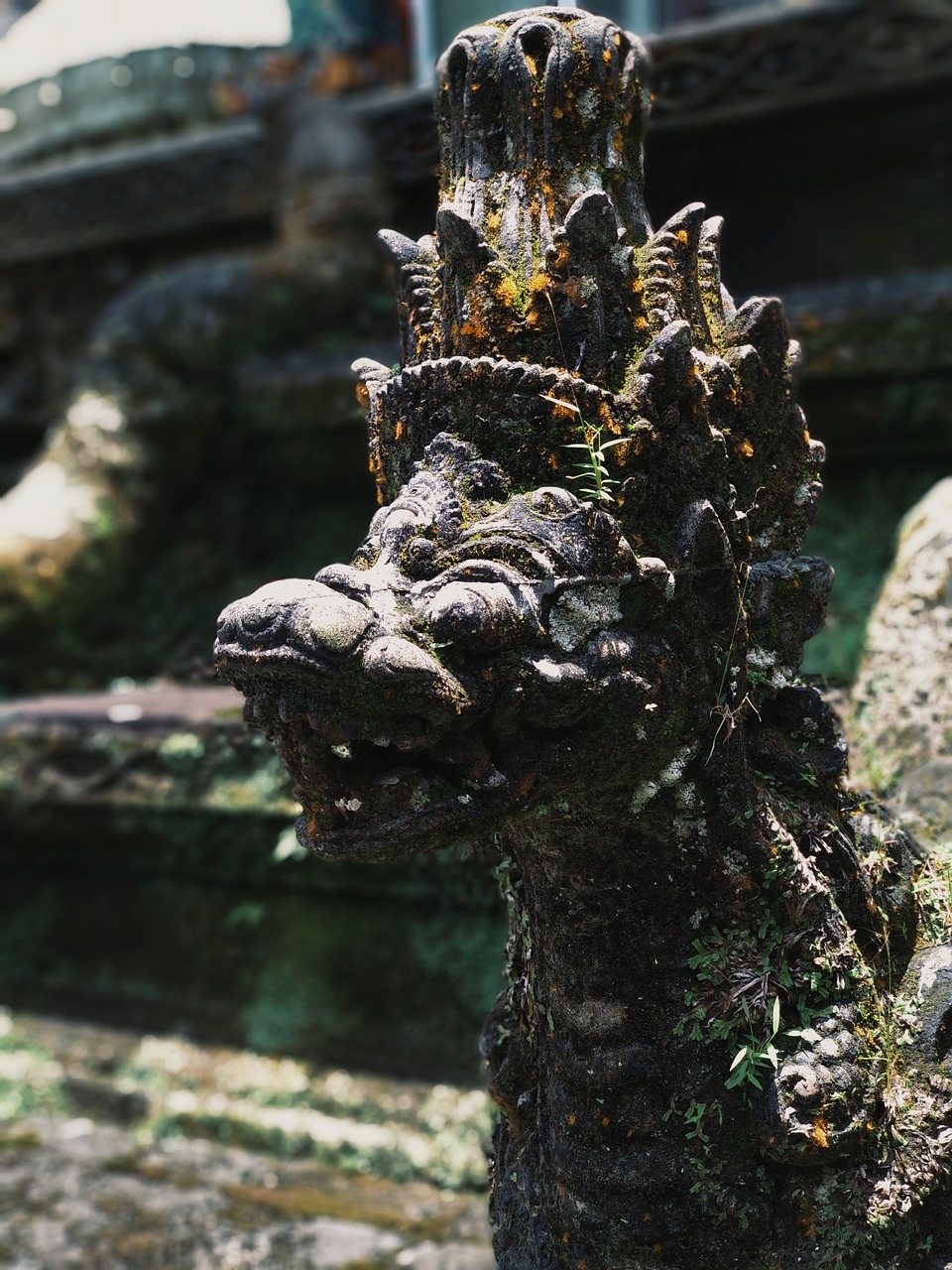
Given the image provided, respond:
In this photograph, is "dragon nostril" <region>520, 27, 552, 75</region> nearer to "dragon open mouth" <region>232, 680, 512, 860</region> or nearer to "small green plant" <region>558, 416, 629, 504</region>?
"small green plant" <region>558, 416, 629, 504</region>

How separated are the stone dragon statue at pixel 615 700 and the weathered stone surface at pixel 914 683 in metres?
0.63

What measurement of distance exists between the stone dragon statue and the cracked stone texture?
3.02 ft

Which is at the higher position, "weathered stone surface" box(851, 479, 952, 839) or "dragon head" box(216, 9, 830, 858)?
"dragon head" box(216, 9, 830, 858)

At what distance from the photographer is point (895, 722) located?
2.38 m

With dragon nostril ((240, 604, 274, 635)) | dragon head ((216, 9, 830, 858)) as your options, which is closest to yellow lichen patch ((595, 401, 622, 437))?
dragon head ((216, 9, 830, 858))

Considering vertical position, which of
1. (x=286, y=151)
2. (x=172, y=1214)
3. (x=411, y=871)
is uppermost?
(x=286, y=151)

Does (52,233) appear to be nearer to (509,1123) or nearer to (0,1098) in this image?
(0,1098)

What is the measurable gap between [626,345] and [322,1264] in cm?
171

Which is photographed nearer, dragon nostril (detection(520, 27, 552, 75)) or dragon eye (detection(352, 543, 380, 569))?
dragon eye (detection(352, 543, 380, 569))

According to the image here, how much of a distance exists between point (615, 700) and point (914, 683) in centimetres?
121

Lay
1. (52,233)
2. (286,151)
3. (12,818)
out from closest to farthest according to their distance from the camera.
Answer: (12,818) → (286,151) → (52,233)

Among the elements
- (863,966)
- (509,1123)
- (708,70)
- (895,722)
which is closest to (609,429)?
(863,966)

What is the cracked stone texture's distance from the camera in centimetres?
243

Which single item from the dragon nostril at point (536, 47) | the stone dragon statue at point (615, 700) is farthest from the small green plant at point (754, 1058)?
the dragon nostril at point (536, 47)
